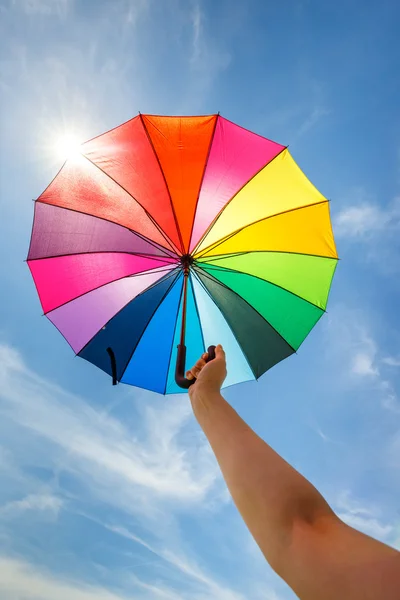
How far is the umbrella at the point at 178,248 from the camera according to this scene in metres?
5.02

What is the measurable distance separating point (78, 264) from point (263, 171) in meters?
2.62

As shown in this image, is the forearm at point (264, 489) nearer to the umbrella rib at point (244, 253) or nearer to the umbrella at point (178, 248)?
the umbrella at point (178, 248)

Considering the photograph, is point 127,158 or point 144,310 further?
point 144,310

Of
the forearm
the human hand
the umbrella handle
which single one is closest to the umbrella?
the umbrella handle

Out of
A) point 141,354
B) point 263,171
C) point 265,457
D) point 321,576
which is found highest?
point 263,171

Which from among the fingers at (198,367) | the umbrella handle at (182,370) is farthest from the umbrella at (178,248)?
the fingers at (198,367)

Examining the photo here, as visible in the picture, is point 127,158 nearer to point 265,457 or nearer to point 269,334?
point 269,334

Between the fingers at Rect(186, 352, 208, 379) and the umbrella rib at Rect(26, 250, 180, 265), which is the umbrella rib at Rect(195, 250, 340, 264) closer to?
the umbrella rib at Rect(26, 250, 180, 265)

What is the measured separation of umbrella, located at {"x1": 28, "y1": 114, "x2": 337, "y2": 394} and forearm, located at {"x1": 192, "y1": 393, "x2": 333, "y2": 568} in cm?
433

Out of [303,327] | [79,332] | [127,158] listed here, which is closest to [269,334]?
[303,327]

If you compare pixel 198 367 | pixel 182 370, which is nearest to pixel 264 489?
pixel 198 367

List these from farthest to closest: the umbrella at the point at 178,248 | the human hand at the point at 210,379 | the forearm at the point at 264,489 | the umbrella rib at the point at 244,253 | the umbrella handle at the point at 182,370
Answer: the umbrella rib at the point at 244,253
the umbrella at the point at 178,248
the umbrella handle at the point at 182,370
the human hand at the point at 210,379
the forearm at the point at 264,489

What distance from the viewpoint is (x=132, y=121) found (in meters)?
4.93

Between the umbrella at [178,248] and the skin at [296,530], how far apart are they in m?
4.36
